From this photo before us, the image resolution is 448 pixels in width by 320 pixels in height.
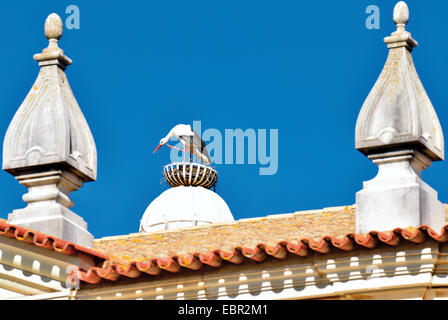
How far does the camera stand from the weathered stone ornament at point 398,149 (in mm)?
19453

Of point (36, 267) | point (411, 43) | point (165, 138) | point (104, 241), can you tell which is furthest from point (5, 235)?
point (165, 138)

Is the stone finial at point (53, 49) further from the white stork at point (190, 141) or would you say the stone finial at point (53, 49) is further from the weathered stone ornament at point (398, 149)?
the white stork at point (190, 141)

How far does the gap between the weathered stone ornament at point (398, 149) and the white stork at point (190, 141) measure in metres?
22.5

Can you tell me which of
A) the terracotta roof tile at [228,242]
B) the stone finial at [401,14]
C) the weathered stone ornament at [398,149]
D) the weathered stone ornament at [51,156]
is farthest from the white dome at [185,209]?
the weathered stone ornament at [398,149]

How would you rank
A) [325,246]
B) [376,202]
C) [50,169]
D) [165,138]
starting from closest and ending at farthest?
[325,246] < [376,202] < [50,169] < [165,138]

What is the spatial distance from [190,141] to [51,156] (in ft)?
73.0

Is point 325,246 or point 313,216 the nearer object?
point 325,246

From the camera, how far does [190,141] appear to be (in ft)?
142

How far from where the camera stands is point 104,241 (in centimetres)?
2405

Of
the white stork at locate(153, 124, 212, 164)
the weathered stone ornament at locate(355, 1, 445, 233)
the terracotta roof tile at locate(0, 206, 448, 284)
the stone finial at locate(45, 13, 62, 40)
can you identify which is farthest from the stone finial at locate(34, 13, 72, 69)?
the white stork at locate(153, 124, 212, 164)

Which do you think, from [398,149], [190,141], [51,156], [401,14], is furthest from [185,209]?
[398,149]
